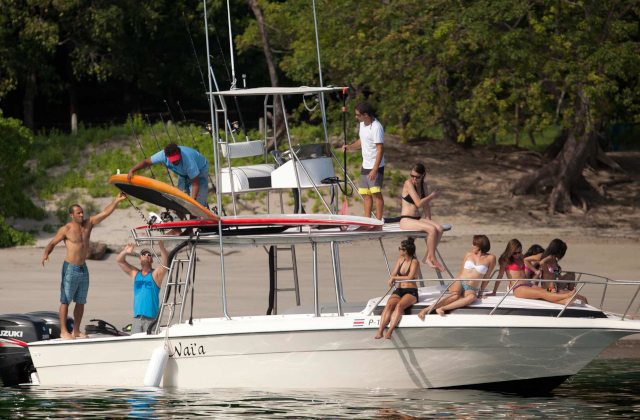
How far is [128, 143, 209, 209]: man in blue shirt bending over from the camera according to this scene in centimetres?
1000

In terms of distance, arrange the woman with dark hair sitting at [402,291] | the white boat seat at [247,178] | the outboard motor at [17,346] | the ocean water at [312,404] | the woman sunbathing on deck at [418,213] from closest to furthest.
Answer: the ocean water at [312,404] < the woman with dark hair sitting at [402,291] < the woman sunbathing on deck at [418,213] < the white boat seat at [247,178] < the outboard motor at [17,346]

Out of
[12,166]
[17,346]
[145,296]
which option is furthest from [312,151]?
[12,166]

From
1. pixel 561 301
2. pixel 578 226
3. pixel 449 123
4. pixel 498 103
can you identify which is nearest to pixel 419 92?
pixel 498 103

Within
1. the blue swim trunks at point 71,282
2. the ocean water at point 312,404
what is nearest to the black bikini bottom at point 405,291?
the ocean water at point 312,404

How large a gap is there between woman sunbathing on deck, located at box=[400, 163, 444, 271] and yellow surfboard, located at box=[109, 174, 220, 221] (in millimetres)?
2037

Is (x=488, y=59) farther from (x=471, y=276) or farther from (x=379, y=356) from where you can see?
(x=379, y=356)

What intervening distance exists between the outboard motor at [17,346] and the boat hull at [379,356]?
4.95 feet

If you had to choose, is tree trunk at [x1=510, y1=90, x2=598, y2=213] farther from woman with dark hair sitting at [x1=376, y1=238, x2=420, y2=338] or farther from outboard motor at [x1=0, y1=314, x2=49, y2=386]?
outboard motor at [x1=0, y1=314, x2=49, y2=386]

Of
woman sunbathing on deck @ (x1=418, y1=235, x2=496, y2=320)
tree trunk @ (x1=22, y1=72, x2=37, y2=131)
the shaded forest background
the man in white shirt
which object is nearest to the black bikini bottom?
woman sunbathing on deck @ (x1=418, y1=235, x2=496, y2=320)

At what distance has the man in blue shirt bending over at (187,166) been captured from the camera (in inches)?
394

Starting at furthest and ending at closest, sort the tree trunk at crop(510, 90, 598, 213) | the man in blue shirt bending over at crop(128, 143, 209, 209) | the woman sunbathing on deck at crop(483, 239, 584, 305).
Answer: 1. the tree trunk at crop(510, 90, 598, 213)
2. the man in blue shirt bending over at crop(128, 143, 209, 209)
3. the woman sunbathing on deck at crop(483, 239, 584, 305)

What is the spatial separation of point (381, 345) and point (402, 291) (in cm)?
57

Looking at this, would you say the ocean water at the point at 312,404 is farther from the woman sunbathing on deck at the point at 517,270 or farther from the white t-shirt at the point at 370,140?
the white t-shirt at the point at 370,140

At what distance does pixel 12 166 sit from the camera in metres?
22.4
